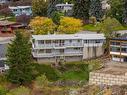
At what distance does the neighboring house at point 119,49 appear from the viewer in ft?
126

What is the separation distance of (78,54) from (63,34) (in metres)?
3.52

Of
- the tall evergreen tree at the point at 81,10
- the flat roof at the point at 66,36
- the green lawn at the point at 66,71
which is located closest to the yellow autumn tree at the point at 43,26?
the flat roof at the point at 66,36

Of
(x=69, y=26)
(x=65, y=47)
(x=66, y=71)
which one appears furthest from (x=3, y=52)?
(x=69, y=26)

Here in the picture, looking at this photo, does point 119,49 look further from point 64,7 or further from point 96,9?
point 64,7

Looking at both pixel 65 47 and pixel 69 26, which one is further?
pixel 69 26

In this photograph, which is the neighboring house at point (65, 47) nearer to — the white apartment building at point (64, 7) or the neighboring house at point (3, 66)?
the neighboring house at point (3, 66)

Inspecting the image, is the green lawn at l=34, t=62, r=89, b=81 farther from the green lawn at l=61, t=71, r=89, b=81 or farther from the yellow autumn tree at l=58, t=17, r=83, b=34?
the yellow autumn tree at l=58, t=17, r=83, b=34

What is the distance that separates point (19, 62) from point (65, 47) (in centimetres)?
509

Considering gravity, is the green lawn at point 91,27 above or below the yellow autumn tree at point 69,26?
below

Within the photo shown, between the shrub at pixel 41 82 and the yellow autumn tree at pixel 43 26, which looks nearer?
the shrub at pixel 41 82

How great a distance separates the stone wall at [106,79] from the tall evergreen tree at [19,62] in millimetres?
4411

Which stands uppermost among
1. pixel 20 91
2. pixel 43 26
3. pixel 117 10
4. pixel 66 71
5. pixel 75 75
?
pixel 117 10

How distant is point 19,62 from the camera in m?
36.4

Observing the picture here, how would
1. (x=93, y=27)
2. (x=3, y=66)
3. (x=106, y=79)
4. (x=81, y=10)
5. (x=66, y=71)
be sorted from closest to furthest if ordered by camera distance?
(x=106, y=79) → (x=66, y=71) → (x=3, y=66) → (x=93, y=27) → (x=81, y=10)
